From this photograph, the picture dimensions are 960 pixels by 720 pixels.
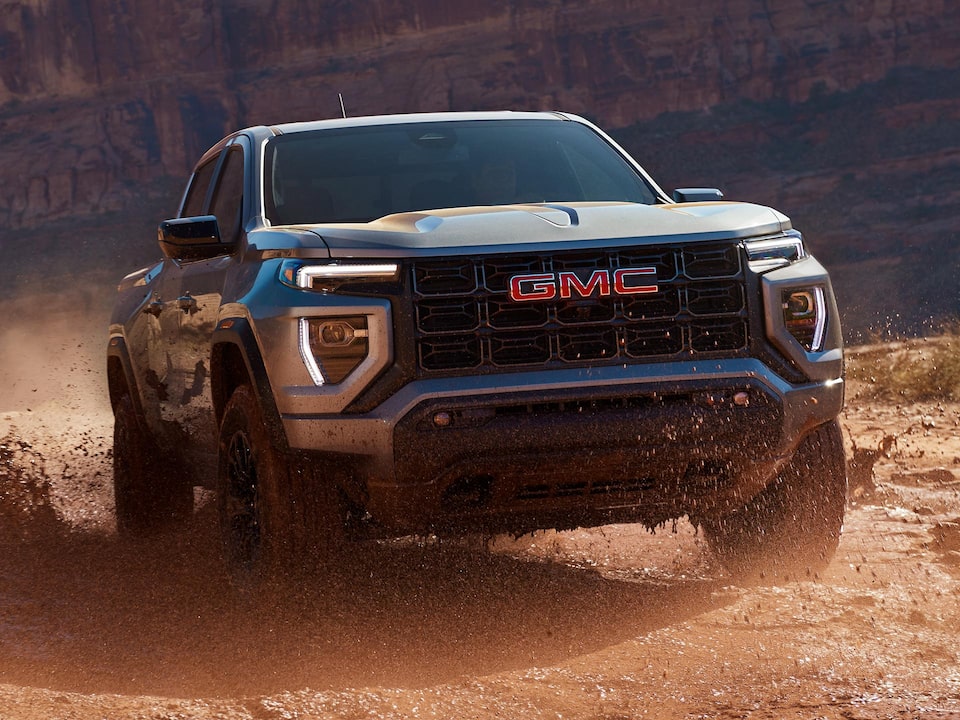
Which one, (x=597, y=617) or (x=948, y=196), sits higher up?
(x=597, y=617)

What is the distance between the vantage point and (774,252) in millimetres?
4672

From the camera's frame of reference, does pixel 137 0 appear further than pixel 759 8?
Yes

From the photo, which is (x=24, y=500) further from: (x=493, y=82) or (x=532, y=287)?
(x=493, y=82)

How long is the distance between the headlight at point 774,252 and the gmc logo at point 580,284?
369mm

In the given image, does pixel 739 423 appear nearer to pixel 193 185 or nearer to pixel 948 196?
pixel 193 185

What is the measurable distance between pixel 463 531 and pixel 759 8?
45014 mm

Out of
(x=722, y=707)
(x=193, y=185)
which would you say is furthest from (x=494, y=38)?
(x=722, y=707)

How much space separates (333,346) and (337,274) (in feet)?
0.74

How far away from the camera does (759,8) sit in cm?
4691

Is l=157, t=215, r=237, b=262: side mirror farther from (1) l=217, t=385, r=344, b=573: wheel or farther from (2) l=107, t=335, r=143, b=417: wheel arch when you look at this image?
(2) l=107, t=335, r=143, b=417: wheel arch

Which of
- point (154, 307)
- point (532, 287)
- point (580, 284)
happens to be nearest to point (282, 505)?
point (532, 287)

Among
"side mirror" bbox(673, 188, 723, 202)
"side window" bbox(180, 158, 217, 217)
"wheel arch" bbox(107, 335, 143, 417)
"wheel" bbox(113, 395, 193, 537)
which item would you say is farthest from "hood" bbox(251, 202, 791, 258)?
"wheel" bbox(113, 395, 193, 537)

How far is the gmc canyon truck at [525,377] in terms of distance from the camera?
4.30m

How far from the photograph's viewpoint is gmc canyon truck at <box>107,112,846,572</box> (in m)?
4.30
